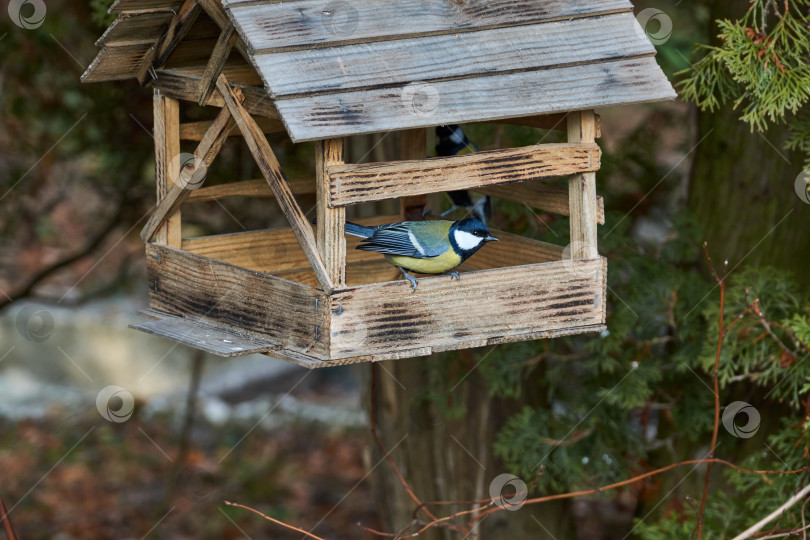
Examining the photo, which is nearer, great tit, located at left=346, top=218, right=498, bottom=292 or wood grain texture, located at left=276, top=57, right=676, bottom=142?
wood grain texture, located at left=276, top=57, right=676, bottom=142

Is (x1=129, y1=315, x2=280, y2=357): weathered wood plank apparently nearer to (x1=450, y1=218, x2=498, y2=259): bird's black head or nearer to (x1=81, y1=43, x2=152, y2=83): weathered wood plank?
(x1=450, y1=218, x2=498, y2=259): bird's black head

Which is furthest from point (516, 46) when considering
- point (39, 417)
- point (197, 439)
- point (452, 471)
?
point (39, 417)

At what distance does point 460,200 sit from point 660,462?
1.72 metres

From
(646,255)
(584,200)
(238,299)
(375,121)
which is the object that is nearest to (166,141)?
(238,299)

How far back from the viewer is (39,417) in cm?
789

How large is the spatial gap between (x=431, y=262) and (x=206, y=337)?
0.66 meters

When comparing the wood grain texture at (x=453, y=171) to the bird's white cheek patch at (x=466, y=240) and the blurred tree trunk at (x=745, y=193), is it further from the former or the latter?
the blurred tree trunk at (x=745, y=193)

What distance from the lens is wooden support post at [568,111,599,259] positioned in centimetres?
288

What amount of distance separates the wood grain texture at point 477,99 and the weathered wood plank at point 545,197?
37 centimetres

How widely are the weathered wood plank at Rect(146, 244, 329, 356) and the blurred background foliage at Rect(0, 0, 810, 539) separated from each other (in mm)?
1234

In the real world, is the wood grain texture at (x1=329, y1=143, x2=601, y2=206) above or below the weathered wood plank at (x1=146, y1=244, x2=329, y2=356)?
above

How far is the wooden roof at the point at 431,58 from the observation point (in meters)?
2.42

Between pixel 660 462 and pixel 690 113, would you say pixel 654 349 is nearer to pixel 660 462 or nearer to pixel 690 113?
pixel 660 462

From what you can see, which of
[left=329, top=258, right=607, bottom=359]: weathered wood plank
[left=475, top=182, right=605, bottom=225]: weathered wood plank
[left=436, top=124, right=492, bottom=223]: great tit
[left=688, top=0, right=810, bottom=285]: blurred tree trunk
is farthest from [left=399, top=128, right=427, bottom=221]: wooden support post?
[left=688, top=0, right=810, bottom=285]: blurred tree trunk
